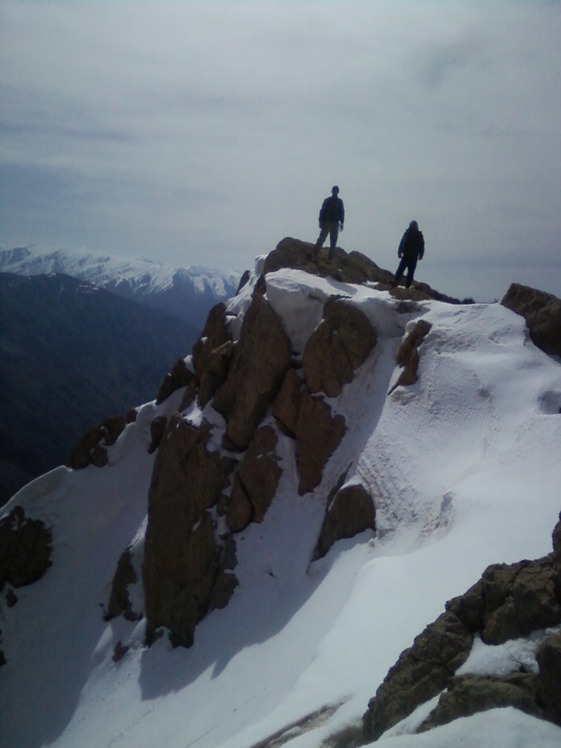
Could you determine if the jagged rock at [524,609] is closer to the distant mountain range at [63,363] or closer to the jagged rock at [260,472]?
the jagged rock at [260,472]

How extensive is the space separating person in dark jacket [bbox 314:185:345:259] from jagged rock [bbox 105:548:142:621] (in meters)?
14.2

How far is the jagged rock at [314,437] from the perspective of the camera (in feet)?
62.9

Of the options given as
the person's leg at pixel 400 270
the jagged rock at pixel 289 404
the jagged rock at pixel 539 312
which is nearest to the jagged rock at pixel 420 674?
the jagged rock at pixel 539 312

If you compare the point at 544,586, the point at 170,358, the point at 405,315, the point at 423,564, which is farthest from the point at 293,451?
the point at 170,358

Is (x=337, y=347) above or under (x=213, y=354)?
above

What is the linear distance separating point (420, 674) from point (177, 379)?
2464cm

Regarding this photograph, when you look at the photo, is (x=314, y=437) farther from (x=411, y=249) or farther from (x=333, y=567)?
(x=411, y=249)

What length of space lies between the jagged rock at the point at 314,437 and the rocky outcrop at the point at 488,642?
12.3 m

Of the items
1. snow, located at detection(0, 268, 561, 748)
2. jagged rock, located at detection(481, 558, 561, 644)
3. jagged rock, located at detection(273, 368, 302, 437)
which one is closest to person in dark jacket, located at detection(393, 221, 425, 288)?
snow, located at detection(0, 268, 561, 748)

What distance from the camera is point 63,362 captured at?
149375mm

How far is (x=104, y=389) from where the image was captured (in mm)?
144250

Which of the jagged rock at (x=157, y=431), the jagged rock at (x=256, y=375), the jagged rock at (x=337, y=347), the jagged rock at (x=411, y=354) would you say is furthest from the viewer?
the jagged rock at (x=157, y=431)

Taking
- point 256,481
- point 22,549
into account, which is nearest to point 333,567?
point 256,481

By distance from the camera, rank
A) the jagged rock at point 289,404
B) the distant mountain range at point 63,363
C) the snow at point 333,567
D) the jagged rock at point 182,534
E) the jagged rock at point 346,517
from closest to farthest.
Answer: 1. the snow at point 333,567
2. the jagged rock at point 346,517
3. the jagged rock at point 182,534
4. the jagged rock at point 289,404
5. the distant mountain range at point 63,363
